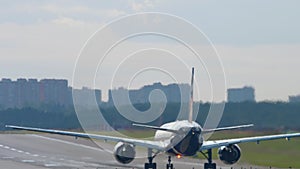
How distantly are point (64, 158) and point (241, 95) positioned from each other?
1536 centimetres

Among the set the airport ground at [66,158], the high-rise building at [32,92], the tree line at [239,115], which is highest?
the high-rise building at [32,92]

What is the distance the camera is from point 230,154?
38.8 m

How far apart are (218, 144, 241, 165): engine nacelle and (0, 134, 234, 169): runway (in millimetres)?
2408

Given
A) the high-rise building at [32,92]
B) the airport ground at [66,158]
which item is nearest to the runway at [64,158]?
the airport ground at [66,158]

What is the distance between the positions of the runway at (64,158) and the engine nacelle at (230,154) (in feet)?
7.90

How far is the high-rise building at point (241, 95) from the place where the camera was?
178 feet

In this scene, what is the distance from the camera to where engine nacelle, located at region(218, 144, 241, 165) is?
3878 cm

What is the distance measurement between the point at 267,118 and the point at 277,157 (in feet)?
15.7

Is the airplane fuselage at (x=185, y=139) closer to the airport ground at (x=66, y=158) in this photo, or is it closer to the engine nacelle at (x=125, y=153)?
the engine nacelle at (x=125, y=153)

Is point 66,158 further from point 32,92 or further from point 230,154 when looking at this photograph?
point 32,92

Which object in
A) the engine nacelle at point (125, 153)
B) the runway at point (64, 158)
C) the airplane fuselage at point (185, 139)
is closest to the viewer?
the airplane fuselage at point (185, 139)

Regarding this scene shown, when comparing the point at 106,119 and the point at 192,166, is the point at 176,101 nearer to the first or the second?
the point at 106,119

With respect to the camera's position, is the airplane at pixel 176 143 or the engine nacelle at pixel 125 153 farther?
the engine nacelle at pixel 125 153

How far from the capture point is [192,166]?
41656 millimetres
